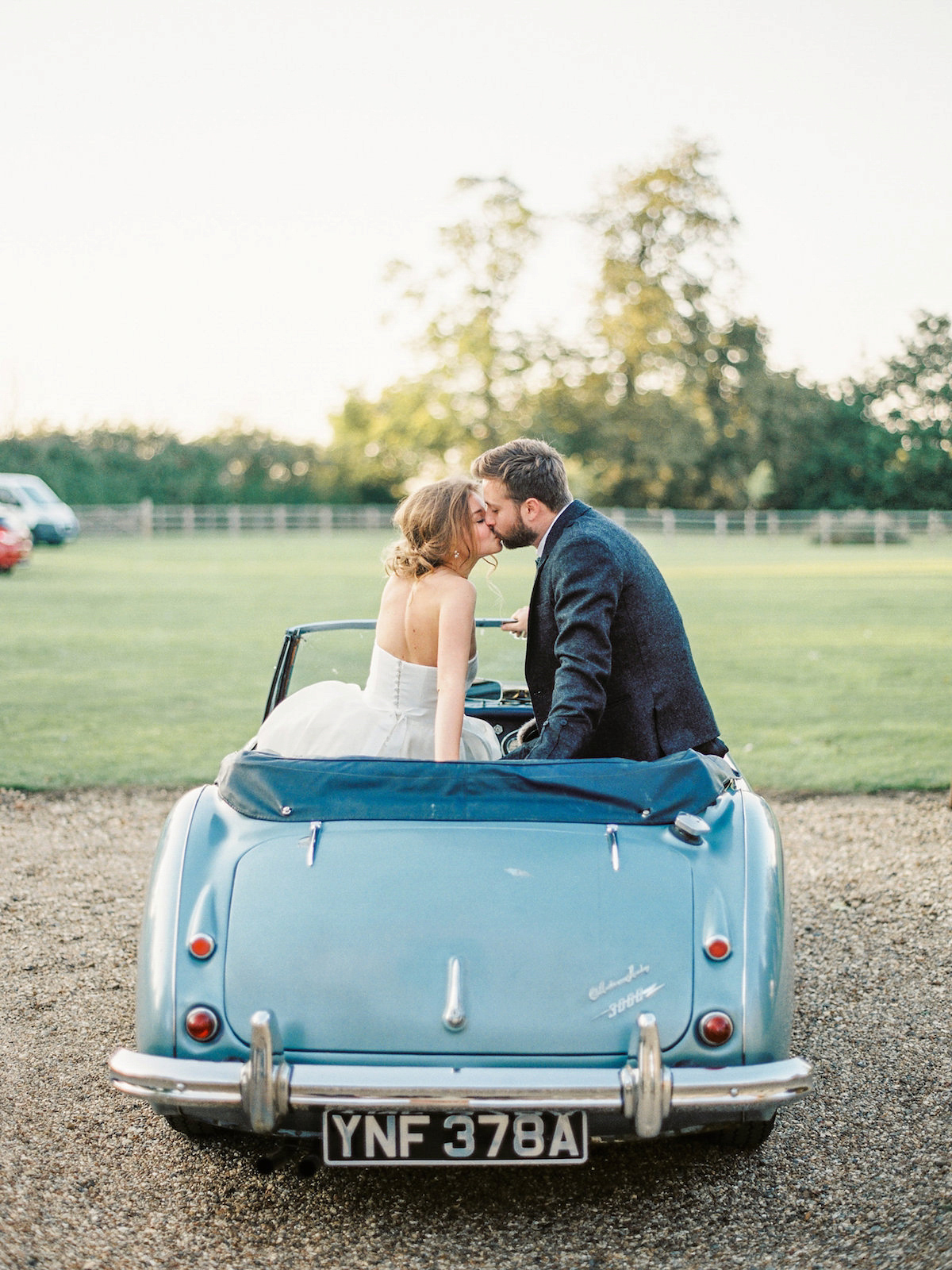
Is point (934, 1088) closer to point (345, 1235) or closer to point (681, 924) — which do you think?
point (681, 924)

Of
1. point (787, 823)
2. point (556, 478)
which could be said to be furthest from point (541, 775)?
point (787, 823)

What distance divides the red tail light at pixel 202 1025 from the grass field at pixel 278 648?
1.57 m

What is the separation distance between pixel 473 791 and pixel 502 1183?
1.04 metres

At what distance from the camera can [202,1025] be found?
103 inches

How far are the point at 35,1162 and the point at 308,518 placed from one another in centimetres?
4885

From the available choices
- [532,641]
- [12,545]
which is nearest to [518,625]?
[532,641]

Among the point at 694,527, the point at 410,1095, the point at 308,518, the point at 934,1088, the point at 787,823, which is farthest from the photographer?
the point at 308,518

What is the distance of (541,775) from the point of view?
2.91 meters

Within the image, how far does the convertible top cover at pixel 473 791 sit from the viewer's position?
288 cm

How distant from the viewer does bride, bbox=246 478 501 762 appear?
3393mm

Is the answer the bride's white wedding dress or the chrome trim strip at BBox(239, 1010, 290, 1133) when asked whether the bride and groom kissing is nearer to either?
the bride's white wedding dress

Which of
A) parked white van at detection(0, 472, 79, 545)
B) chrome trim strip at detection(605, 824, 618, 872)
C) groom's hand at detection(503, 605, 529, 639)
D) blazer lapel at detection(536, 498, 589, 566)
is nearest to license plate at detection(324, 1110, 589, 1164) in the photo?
chrome trim strip at detection(605, 824, 618, 872)

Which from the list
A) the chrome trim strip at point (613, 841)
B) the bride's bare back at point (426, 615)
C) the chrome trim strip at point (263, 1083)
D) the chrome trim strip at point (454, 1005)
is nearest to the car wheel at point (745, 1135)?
the chrome trim strip at point (613, 841)

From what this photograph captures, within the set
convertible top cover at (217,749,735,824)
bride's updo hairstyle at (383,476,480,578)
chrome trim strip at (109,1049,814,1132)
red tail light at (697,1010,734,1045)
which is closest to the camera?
chrome trim strip at (109,1049,814,1132)
